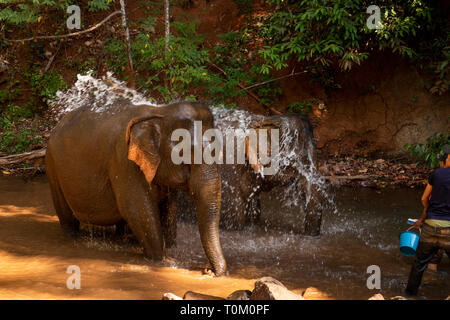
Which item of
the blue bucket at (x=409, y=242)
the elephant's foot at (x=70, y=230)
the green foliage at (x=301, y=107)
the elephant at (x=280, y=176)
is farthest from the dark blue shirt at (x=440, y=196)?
the green foliage at (x=301, y=107)

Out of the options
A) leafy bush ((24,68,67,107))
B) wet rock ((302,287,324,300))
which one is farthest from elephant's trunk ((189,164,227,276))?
leafy bush ((24,68,67,107))

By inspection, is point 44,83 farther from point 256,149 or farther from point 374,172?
point 374,172

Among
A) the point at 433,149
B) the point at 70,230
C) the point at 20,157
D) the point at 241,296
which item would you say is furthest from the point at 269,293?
the point at 20,157

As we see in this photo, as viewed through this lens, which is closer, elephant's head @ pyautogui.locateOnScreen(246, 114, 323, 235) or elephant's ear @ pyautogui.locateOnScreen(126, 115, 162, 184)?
elephant's ear @ pyautogui.locateOnScreen(126, 115, 162, 184)

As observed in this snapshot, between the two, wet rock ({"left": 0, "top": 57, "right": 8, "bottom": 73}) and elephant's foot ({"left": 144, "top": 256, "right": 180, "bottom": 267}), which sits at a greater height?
wet rock ({"left": 0, "top": 57, "right": 8, "bottom": 73})

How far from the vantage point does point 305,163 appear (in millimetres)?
7781

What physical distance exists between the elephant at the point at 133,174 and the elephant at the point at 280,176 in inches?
60.9

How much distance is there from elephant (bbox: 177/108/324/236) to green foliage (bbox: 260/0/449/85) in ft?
10.2

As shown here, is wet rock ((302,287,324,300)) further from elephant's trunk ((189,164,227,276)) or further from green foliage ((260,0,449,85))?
green foliage ((260,0,449,85))

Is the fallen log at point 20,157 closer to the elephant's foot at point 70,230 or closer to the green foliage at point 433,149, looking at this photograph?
the elephant's foot at point 70,230

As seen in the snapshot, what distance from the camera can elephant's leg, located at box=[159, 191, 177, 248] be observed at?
21.1ft

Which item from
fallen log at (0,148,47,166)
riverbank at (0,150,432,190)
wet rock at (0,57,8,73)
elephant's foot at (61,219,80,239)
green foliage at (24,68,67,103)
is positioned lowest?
elephant's foot at (61,219,80,239)

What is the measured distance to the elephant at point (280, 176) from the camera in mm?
7676
